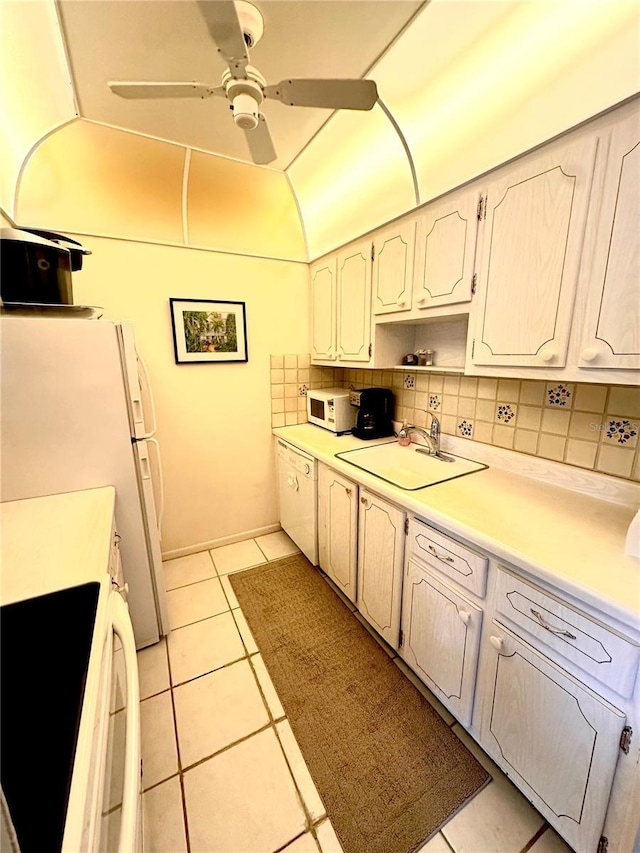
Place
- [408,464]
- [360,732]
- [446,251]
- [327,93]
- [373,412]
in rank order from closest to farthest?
[327,93], [360,732], [446,251], [408,464], [373,412]

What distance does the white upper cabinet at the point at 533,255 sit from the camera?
106 centimetres

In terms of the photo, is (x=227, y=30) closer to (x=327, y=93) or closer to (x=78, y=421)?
(x=327, y=93)

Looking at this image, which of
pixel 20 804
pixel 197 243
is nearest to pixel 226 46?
pixel 197 243

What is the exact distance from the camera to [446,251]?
58.3 inches

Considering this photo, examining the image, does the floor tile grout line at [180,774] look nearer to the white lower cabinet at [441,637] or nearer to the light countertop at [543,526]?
the white lower cabinet at [441,637]

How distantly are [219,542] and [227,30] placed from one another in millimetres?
2712

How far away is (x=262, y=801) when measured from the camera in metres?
1.16

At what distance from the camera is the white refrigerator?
131 cm

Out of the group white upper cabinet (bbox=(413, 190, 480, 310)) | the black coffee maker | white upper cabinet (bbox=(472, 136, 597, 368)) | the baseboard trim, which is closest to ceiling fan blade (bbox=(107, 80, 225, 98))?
white upper cabinet (bbox=(413, 190, 480, 310))

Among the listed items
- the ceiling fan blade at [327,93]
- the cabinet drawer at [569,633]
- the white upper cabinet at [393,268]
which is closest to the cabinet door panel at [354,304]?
the white upper cabinet at [393,268]

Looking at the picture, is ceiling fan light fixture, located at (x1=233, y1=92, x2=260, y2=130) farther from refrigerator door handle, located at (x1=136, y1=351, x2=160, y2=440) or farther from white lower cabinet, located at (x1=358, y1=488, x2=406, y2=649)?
white lower cabinet, located at (x1=358, y1=488, x2=406, y2=649)

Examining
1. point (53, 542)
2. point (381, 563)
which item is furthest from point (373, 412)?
point (53, 542)

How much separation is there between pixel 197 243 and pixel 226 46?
4.63 ft

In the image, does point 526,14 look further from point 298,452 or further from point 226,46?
point 298,452
